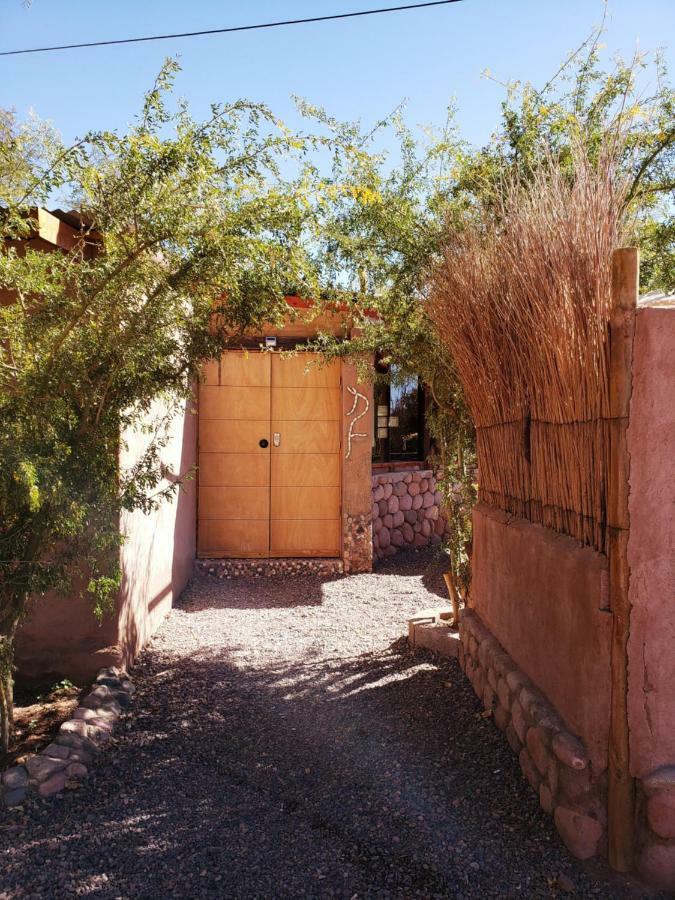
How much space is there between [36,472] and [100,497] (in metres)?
0.53

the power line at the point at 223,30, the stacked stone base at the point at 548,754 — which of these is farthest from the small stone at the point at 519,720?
the power line at the point at 223,30

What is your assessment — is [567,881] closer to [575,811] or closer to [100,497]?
[575,811]

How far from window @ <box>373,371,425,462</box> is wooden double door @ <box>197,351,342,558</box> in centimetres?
104

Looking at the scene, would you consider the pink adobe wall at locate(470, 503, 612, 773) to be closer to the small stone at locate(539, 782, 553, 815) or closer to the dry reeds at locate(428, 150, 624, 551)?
the dry reeds at locate(428, 150, 624, 551)

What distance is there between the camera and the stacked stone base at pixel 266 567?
6957mm

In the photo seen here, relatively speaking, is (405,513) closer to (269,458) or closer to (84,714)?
(269,458)

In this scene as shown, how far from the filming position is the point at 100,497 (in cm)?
299

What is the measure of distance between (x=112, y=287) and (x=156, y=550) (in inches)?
104

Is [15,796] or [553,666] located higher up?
[553,666]

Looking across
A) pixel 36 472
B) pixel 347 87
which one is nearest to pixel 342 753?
pixel 36 472

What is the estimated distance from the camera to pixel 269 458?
719 cm

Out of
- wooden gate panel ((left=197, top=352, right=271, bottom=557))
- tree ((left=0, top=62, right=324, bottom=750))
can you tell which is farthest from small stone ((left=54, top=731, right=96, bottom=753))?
wooden gate panel ((left=197, top=352, right=271, bottom=557))

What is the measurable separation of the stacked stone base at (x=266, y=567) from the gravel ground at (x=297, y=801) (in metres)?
2.40

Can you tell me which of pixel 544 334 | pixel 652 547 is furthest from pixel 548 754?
pixel 544 334
